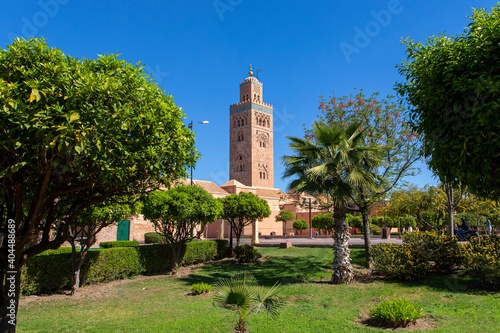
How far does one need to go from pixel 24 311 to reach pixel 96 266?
12.9 ft

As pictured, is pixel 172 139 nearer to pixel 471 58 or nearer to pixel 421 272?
pixel 471 58

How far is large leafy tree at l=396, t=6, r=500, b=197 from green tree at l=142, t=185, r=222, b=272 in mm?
11304

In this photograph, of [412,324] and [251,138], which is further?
[251,138]

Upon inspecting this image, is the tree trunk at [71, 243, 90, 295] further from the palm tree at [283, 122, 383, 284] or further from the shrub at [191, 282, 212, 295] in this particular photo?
the palm tree at [283, 122, 383, 284]

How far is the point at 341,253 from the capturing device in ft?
39.8

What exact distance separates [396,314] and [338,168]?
5.67 meters

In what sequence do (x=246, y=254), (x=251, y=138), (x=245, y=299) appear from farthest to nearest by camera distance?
(x=251, y=138) < (x=246, y=254) < (x=245, y=299)

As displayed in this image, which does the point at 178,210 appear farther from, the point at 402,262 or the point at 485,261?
the point at 485,261

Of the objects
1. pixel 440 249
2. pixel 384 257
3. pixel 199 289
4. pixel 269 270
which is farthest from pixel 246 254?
pixel 440 249

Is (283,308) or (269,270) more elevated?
(283,308)

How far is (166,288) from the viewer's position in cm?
1252

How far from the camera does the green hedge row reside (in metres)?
10.7

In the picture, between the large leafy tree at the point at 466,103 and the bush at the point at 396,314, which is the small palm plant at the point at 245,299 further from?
the large leafy tree at the point at 466,103

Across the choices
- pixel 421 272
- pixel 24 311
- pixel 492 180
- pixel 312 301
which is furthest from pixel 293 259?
pixel 492 180
